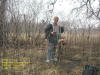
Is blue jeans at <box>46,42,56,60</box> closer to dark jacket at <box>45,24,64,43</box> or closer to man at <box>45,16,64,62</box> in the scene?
man at <box>45,16,64,62</box>

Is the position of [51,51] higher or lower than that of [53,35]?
lower

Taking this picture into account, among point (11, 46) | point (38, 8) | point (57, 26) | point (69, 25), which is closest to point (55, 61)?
point (57, 26)

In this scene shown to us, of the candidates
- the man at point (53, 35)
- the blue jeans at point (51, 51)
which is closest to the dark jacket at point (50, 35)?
the man at point (53, 35)

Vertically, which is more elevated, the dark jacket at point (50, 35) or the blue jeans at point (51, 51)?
the dark jacket at point (50, 35)

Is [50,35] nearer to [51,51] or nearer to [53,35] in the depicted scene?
[53,35]

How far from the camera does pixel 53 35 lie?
105 inches

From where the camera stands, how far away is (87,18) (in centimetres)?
506

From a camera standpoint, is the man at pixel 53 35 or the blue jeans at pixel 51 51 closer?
the man at pixel 53 35

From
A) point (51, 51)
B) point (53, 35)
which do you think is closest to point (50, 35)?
point (53, 35)

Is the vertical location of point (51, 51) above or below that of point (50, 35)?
below

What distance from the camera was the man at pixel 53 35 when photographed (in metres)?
2.61

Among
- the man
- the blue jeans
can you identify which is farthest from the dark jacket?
the blue jeans

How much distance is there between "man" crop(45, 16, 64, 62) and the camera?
261 centimetres

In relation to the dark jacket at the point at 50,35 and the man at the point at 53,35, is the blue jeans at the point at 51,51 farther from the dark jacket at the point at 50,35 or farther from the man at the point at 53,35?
the dark jacket at the point at 50,35
